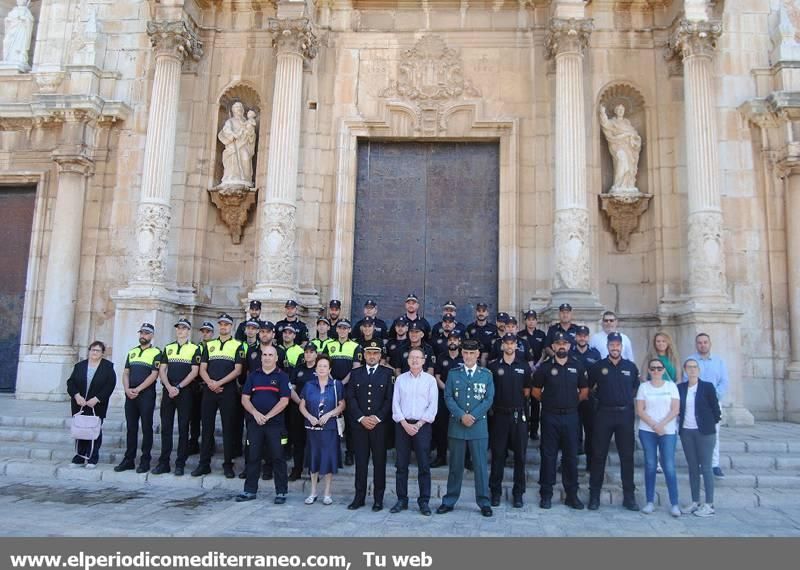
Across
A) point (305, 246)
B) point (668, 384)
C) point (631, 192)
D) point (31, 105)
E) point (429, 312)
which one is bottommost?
point (668, 384)

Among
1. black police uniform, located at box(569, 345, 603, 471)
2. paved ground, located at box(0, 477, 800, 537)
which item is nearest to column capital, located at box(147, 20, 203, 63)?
paved ground, located at box(0, 477, 800, 537)

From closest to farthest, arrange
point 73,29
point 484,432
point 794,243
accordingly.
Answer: point 484,432, point 794,243, point 73,29

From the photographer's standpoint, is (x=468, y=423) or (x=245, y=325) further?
(x=245, y=325)

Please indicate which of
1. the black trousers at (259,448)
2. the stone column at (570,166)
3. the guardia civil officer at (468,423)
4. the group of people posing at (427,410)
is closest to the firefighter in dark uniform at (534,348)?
the group of people posing at (427,410)

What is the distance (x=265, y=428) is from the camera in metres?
8.23

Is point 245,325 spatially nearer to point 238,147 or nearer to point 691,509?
point 238,147

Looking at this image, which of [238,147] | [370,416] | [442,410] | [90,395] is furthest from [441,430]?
[238,147]

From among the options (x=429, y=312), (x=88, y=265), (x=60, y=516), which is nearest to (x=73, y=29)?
(x=88, y=265)

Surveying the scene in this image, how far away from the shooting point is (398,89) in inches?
576

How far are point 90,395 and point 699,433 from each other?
26.8ft

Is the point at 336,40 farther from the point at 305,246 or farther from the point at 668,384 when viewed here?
the point at 668,384

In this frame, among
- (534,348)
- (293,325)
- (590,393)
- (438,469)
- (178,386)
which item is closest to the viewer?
(590,393)

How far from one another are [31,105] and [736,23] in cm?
1551

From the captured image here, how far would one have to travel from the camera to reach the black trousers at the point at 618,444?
26.4 feet
